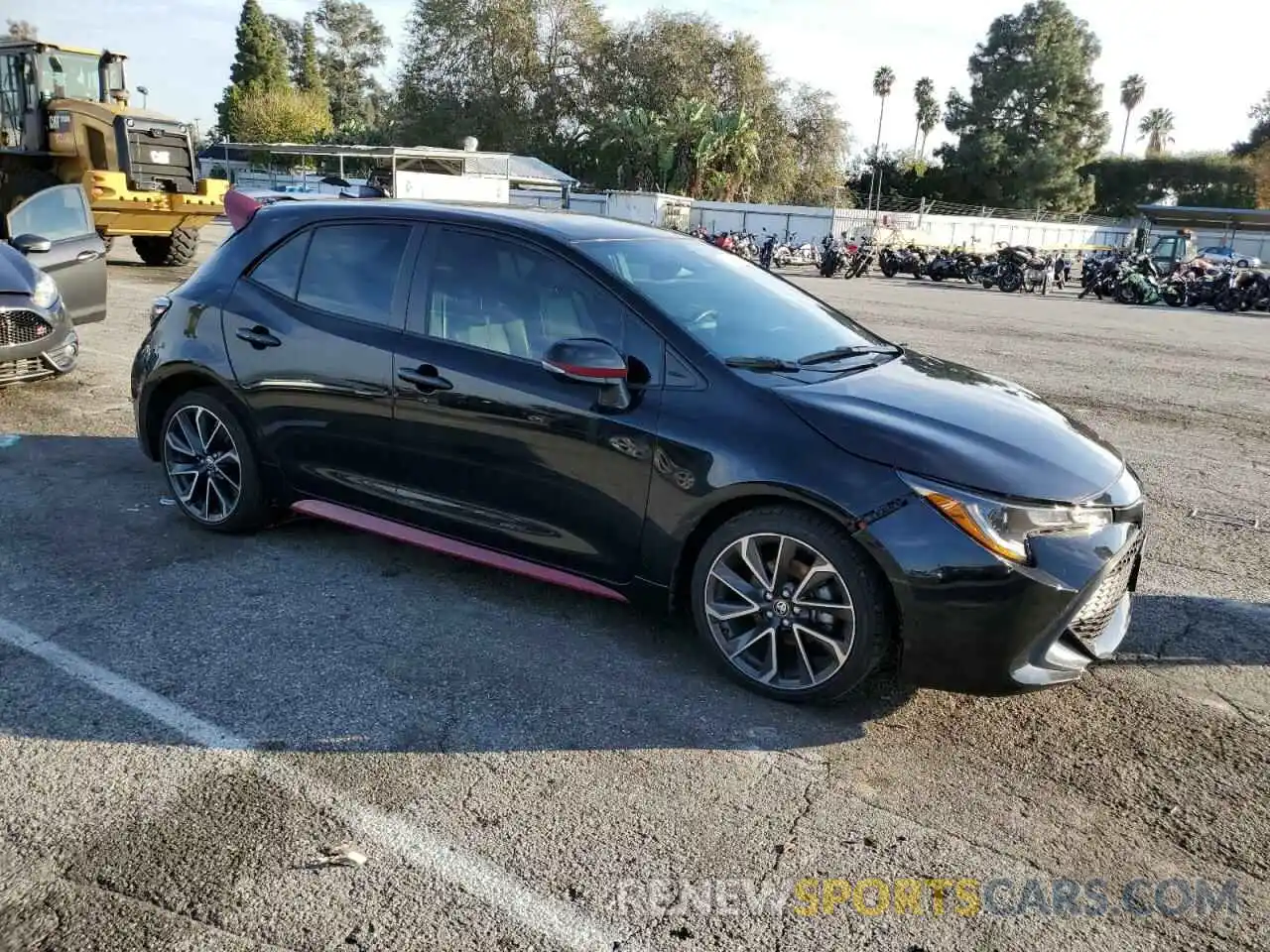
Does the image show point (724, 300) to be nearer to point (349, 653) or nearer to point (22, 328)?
point (349, 653)

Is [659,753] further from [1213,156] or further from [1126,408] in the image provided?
[1213,156]

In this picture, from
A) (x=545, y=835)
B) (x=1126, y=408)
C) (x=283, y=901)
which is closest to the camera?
(x=283, y=901)

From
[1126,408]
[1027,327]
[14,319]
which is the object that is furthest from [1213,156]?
[14,319]

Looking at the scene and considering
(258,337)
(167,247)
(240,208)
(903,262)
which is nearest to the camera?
(258,337)

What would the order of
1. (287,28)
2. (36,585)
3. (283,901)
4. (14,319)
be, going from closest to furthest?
1. (283,901)
2. (36,585)
3. (14,319)
4. (287,28)

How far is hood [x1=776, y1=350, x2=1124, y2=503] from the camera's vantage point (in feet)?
Answer: 10.4

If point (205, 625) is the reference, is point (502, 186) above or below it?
above

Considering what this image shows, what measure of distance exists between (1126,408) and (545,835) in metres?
8.22

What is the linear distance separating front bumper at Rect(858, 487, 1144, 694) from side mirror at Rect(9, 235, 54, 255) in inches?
291

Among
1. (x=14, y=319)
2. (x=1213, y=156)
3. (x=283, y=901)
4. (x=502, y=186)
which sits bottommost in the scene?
(x=283, y=901)

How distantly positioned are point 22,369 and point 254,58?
82011 mm

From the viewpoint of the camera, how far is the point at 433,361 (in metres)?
4.04

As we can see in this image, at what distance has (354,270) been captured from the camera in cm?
439

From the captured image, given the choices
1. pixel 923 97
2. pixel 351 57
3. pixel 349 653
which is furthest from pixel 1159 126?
pixel 349 653
